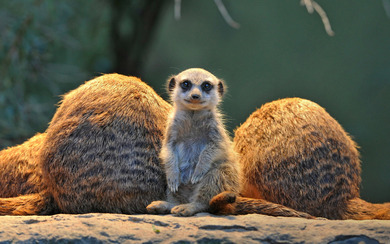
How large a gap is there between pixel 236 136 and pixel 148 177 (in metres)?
1.10

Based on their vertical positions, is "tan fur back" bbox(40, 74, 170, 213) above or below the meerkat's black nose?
below

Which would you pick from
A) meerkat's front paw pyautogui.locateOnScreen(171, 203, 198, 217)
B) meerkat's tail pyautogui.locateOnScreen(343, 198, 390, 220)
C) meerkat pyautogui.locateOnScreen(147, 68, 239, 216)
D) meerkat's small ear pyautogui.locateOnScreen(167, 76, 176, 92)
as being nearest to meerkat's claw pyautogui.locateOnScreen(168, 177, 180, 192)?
meerkat pyautogui.locateOnScreen(147, 68, 239, 216)

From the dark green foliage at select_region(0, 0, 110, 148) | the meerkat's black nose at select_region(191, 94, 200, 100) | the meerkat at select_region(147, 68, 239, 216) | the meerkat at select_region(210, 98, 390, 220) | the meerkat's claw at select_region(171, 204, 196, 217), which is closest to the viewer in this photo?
the meerkat's claw at select_region(171, 204, 196, 217)

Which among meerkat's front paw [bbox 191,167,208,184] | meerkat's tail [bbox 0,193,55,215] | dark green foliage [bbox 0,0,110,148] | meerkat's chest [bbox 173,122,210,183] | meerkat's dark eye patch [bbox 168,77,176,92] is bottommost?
meerkat's tail [bbox 0,193,55,215]

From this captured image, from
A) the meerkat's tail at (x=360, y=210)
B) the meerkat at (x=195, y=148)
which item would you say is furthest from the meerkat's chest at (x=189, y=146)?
the meerkat's tail at (x=360, y=210)

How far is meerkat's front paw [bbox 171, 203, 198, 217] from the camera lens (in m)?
3.86

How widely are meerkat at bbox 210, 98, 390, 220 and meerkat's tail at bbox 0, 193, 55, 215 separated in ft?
5.49

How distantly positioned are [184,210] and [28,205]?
1.45 m

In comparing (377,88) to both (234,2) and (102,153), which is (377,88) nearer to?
(234,2)

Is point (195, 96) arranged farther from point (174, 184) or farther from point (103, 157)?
point (103, 157)

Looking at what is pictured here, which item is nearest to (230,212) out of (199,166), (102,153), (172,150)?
(199,166)

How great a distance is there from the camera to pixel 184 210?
3.87 meters

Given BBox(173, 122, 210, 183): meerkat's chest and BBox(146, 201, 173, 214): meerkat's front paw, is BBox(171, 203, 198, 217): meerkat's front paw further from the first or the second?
BBox(173, 122, 210, 183): meerkat's chest

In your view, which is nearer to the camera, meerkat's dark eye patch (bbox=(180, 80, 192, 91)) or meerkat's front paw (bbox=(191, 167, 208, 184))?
meerkat's front paw (bbox=(191, 167, 208, 184))
